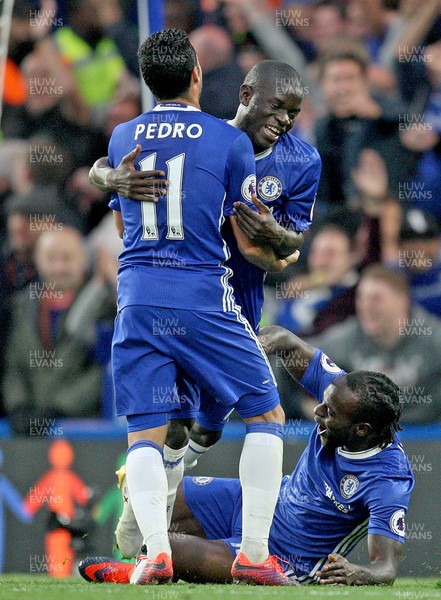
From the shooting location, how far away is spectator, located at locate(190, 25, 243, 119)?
8.34 meters

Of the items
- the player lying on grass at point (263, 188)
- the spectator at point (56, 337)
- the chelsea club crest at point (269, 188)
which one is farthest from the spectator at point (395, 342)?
the chelsea club crest at point (269, 188)

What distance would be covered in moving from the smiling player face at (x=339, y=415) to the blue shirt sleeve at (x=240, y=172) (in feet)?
2.89

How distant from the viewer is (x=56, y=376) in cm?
785

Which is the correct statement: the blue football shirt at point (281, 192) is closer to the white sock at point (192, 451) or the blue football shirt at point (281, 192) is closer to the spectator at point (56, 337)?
the white sock at point (192, 451)

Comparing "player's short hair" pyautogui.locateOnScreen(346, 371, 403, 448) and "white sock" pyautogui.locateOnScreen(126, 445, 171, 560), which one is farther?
"player's short hair" pyautogui.locateOnScreen(346, 371, 403, 448)

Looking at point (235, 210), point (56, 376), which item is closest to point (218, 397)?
point (235, 210)

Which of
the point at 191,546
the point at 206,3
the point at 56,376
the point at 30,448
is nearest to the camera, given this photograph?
the point at 191,546

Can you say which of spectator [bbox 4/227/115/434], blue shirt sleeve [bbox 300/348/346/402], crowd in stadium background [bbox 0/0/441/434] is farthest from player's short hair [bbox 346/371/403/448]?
spectator [bbox 4/227/115/434]

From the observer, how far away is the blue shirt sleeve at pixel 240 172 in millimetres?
4176

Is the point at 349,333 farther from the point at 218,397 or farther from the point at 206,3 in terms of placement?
the point at 218,397

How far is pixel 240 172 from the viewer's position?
13.7 ft

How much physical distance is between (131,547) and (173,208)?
1589 millimetres

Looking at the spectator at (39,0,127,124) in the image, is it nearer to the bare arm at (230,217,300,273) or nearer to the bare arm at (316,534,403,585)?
the bare arm at (230,217,300,273)

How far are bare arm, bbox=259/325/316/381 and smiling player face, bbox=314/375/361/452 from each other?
1.17 ft
